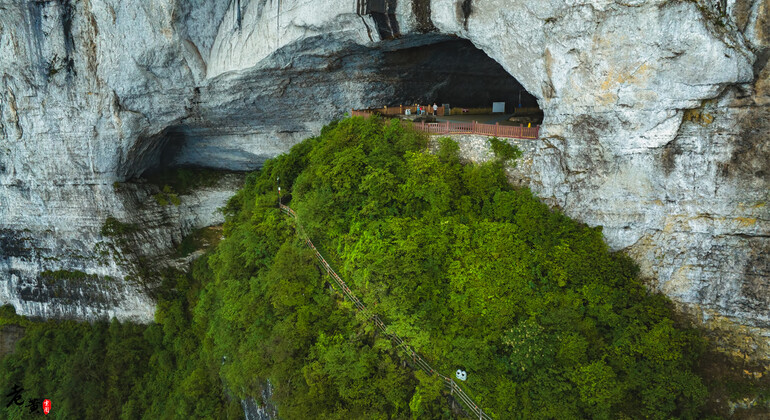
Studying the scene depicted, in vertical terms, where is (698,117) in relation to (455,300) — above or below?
above

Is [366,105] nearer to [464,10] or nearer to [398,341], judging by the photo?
[464,10]

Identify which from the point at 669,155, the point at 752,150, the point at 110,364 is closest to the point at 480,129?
the point at 669,155

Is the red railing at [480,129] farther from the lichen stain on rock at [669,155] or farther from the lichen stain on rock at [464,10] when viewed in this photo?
the lichen stain on rock at [669,155]

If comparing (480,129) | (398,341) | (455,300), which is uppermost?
(480,129)

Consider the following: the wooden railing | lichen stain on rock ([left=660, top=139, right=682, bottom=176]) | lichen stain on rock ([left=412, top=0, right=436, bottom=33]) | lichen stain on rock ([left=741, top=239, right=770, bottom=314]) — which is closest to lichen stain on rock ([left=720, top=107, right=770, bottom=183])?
lichen stain on rock ([left=660, top=139, right=682, bottom=176])

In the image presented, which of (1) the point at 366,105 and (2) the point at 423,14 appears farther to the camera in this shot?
(1) the point at 366,105

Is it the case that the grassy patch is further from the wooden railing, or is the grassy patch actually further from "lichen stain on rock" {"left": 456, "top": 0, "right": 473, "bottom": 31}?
"lichen stain on rock" {"left": 456, "top": 0, "right": 473, "bottom": 31}

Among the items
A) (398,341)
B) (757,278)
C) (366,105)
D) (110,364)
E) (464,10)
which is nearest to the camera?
(757,278)
